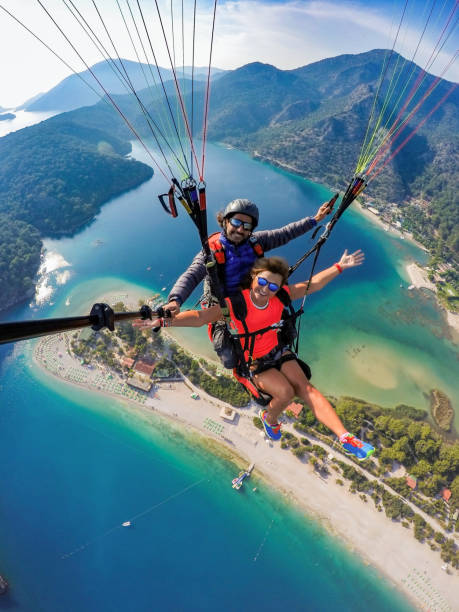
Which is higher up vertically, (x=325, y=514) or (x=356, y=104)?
(x=356, y=104)

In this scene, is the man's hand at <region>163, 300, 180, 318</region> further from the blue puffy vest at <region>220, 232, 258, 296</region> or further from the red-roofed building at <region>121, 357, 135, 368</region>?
the red-roofed building at <region>121, 357, 135, 368</region>

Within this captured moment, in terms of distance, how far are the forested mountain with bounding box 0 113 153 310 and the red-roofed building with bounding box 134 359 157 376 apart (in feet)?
61.9

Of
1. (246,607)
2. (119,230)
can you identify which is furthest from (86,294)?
(246,607)

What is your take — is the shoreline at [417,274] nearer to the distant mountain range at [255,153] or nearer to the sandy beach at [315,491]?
the distant mountain range at [255,153]

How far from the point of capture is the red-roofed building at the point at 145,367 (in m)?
20.2

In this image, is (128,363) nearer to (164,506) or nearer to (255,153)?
(164,506)

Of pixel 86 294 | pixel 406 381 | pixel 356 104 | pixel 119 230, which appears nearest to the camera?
pixel 406 381

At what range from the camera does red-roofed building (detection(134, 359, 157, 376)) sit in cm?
2020

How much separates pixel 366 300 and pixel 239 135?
77327 millimetres

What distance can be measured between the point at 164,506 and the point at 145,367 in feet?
27.6

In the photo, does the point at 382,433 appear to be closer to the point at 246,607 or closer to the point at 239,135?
the point at 246,607

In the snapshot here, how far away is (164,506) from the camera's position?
54.4 ft

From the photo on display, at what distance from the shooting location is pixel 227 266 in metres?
3.55

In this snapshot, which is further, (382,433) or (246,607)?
(382,433)
